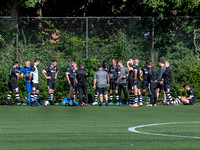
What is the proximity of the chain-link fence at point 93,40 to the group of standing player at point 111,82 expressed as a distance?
1.76 meters

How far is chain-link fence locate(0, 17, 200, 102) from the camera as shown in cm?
2566

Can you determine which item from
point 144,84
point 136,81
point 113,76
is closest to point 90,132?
point 136,81

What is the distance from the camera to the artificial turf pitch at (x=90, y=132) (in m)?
10.4

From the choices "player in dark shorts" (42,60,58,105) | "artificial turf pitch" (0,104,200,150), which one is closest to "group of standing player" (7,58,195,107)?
"player in dark shorts" (42,60,58,105)

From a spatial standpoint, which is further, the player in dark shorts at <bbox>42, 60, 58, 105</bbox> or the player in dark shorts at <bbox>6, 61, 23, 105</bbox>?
the player in dark shorts at <bbox>42, 60, 58, 105</bbox>

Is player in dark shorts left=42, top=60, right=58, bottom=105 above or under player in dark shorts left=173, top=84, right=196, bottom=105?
above

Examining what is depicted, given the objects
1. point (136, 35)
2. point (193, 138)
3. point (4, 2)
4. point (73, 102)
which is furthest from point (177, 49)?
point (193, 138)

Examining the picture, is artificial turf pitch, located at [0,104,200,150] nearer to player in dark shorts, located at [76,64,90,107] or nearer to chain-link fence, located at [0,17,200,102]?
player in dark shorts, located at [76,64,90,107]

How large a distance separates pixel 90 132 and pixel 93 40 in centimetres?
1352

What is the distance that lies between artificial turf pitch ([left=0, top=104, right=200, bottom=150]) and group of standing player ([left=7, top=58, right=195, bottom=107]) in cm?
464

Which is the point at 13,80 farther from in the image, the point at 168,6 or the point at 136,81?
the point at 168,6

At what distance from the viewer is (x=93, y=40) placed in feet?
84.9

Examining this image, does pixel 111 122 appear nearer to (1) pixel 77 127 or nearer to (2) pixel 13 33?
(1) pixel 77 127

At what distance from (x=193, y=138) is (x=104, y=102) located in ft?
44.6
